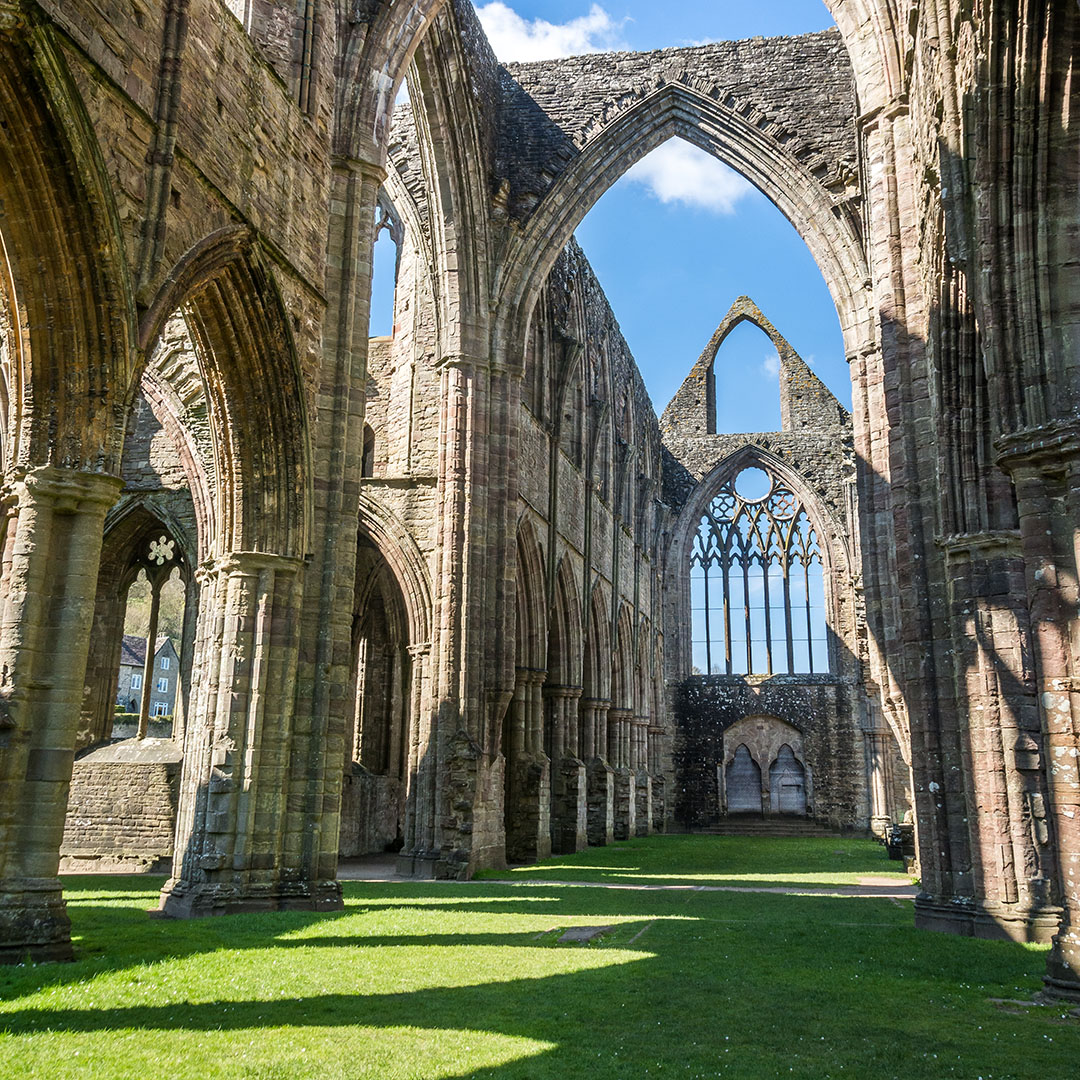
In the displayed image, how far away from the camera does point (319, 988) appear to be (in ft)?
18.2

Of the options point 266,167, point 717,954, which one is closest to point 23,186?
point 266,167

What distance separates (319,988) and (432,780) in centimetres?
876

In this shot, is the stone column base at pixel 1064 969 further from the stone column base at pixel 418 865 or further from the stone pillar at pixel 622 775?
the stone pillar at pixel 622 775

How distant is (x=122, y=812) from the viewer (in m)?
15.2

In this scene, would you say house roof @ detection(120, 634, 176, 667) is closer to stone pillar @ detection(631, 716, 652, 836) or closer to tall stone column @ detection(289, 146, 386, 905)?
stone pillar @ detection(631, 716, 652, 836)

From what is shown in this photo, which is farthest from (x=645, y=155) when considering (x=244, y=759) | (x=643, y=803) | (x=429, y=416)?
(x=643, y=803)

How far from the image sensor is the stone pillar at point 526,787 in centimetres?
1664

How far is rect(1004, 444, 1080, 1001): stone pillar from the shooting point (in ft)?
17.1

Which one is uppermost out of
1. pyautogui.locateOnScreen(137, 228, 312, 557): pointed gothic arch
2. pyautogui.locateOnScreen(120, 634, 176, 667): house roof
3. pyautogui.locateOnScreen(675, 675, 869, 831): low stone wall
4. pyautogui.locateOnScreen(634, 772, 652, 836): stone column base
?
pyautogui.locateOnScreen(120, 634, 176, 667): house roof

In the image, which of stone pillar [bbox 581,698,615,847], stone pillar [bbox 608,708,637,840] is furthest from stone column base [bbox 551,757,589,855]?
stone pillar [bbox 608,708,637,840]

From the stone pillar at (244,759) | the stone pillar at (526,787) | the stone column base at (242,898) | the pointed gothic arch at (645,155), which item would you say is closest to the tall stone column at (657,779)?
the stone pillar at (526,787)

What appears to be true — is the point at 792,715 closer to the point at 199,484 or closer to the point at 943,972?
the point at 199,484

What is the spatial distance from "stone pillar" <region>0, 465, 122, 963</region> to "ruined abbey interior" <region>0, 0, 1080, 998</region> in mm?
21

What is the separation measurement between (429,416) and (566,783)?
740 cm
